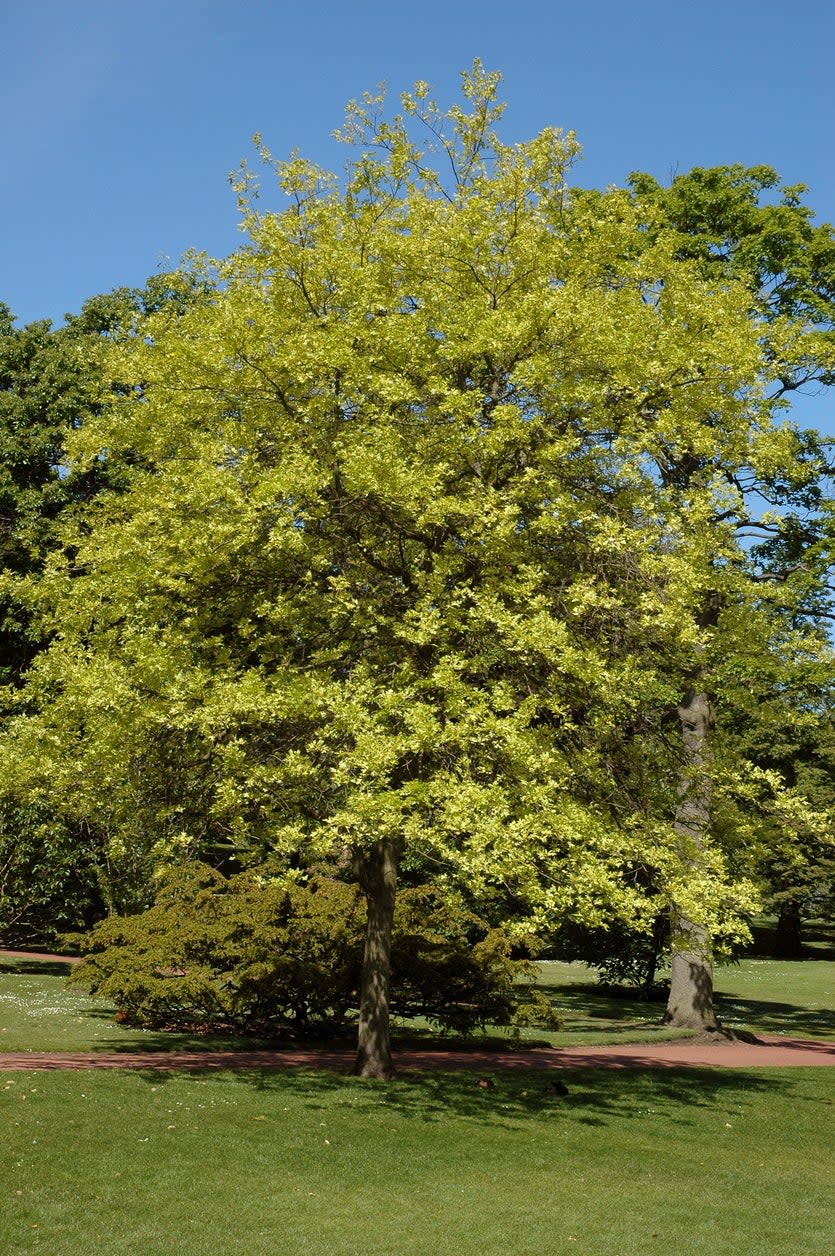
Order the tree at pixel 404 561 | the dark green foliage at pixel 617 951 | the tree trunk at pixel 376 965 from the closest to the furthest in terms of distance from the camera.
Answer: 1. the tree at pixel 404 561
2. the tree trunk at pixel 376 965
3. the dark green foliage at pixel 617 951

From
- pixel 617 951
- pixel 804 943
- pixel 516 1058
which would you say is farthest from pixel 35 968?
pixel 804 943

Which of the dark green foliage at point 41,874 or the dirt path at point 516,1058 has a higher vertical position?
the dark green foliage at point 41,874

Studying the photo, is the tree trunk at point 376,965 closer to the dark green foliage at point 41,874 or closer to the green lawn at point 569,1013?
the green lawn at point 569,1013

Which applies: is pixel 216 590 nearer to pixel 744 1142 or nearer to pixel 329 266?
pixel 329 266

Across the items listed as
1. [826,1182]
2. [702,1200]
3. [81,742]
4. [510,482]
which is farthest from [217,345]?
[826,1182]

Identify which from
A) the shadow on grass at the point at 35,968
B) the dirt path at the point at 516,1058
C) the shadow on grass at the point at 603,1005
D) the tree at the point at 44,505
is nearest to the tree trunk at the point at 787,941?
the shadow on grass at the point at 603,1005

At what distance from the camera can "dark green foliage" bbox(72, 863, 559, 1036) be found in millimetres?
17078

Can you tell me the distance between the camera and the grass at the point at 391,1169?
8.72m

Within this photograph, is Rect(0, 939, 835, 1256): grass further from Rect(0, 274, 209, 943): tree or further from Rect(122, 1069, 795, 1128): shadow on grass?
Rect(0, 274, 209, 943): tree

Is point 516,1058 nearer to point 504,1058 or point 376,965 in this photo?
point 504,1058

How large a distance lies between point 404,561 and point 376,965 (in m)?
5.10

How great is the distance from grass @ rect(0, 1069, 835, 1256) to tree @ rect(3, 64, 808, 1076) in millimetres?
2306

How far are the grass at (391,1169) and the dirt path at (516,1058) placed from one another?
42.1 inches

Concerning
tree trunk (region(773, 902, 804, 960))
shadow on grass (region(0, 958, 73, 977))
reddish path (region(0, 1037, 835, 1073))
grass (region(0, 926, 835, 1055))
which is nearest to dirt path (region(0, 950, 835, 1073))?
reddish path (region(0, 1037, 835, 1073))
